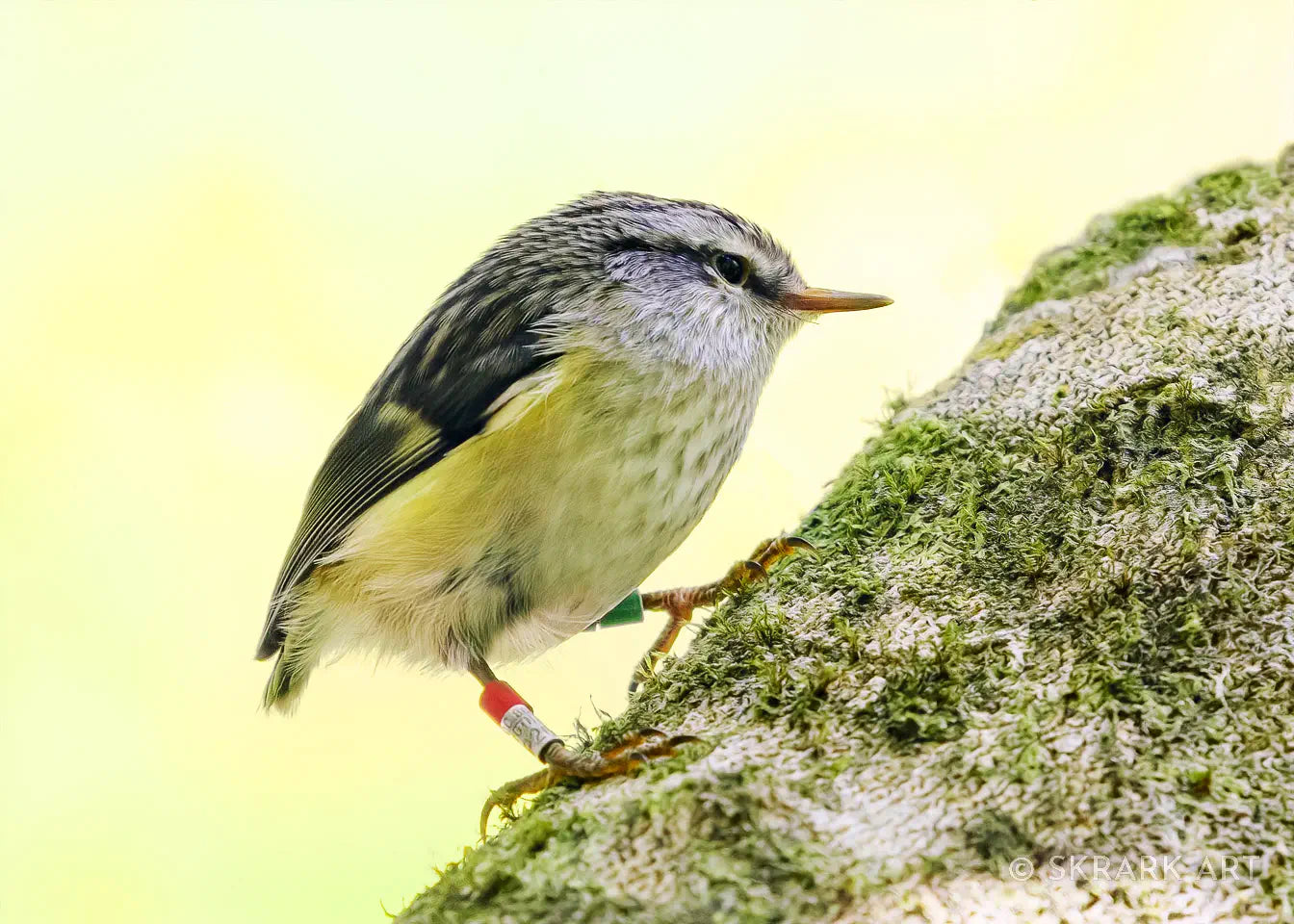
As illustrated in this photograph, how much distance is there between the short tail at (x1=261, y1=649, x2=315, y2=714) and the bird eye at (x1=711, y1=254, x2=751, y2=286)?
45.0 inches

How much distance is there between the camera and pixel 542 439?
1.61m

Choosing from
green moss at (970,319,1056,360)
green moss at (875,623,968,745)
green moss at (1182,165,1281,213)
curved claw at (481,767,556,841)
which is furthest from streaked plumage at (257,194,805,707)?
green moss at (1182,165,1281,213)

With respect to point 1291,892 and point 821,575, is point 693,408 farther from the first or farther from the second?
point 1291,892

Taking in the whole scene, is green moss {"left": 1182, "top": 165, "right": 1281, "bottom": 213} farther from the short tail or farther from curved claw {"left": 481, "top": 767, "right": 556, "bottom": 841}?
the short tail

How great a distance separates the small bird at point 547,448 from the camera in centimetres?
162

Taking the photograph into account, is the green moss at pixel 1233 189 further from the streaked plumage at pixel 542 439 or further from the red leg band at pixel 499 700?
the red leg band at pixel 499 700

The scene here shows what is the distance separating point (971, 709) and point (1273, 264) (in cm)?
108

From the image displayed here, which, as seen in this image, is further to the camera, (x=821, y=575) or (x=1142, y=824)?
(x=821, y=575)

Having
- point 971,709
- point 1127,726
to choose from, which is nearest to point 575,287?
point 971,709

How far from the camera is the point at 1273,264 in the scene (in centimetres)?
175

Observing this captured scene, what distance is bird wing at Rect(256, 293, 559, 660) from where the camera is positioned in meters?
1.72

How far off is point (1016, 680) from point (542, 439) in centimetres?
78

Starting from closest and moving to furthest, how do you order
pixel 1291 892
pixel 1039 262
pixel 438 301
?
pixel 1291 892, pixel 438 301, pixel 1039 262

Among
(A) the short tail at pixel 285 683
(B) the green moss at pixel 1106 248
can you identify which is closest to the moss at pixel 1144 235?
(B) the green moss at pixel 1106 248
